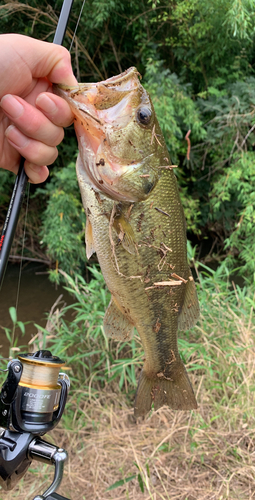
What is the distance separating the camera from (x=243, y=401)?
2242mm

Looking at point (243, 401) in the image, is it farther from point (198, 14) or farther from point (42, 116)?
point (198, 14)

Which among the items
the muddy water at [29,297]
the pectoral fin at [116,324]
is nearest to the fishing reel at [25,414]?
the pectoral fin at [116,324]

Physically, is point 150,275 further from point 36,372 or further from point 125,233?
point 36,372

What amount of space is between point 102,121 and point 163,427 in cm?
202

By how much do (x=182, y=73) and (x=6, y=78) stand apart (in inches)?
184

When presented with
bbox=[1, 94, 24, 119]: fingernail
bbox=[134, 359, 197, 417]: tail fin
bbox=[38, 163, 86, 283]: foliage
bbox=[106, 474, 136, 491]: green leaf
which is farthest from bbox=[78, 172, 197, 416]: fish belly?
bbox=[38, 163, 86, 283]: foliage

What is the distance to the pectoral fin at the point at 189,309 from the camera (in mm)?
1417

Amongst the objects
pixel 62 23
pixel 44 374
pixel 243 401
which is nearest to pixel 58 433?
pixel 243 401

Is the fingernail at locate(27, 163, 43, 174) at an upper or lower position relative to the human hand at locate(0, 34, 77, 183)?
lower

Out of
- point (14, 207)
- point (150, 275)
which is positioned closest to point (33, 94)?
point (14, 207)

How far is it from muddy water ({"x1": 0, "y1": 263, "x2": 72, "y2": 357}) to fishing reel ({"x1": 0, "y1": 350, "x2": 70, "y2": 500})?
9.88 ft

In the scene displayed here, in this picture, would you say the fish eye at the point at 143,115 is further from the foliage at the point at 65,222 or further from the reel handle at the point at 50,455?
the foliage at the point at 65,222

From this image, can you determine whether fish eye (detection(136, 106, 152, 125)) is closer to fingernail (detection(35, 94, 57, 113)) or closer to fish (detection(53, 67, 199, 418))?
fish (detection(53, 67, 199, 418))

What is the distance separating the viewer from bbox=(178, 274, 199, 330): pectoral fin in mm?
1417
